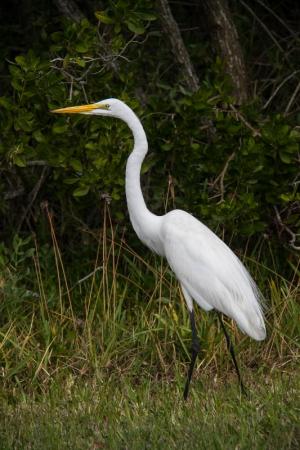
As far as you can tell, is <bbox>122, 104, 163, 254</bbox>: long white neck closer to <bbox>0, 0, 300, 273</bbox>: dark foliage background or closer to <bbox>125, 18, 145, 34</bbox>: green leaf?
<bbox>0, 0, 300, 273</bbox>: dark foliage background

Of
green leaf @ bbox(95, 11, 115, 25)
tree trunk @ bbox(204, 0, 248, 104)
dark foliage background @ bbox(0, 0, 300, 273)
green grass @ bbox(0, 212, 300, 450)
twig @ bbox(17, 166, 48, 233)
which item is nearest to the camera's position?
green grass @ bbox(0, 212, 300, 450)

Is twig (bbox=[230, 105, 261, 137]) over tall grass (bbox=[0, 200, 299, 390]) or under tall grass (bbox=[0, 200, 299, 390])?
over

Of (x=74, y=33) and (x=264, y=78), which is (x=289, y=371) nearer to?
(x=74, y=33)

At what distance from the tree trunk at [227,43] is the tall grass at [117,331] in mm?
1299

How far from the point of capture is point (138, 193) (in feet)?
19.2

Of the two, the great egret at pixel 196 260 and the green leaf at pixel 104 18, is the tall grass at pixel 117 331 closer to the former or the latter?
the great egret at pixel 196 260

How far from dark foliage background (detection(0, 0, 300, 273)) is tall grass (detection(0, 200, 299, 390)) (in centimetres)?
40

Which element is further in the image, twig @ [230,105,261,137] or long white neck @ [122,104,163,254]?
twig @ [230,105,261,137]

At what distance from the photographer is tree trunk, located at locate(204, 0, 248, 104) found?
286 inches

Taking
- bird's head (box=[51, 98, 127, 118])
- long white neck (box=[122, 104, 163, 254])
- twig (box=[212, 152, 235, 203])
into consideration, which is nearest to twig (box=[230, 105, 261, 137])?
twig (box=[212, 152, 235, 203])

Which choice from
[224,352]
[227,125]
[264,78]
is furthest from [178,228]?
[264,78]

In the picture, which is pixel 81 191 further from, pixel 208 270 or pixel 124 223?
pixel 208 270

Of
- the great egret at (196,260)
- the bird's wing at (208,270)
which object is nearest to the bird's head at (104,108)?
the great egret at (196,260)

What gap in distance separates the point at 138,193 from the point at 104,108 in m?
0.49
